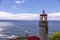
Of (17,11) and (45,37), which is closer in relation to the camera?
(45,37)

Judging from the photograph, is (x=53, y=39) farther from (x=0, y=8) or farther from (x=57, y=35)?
(x=0, y=8)

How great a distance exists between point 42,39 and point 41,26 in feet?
1.05

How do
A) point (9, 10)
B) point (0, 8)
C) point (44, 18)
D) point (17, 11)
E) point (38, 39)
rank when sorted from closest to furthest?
point (38, 39)
point (44, 18)
point (0, 8)
point (9, 10)
point (17, 11)

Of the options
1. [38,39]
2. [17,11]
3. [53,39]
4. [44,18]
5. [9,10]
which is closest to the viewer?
[38,39]

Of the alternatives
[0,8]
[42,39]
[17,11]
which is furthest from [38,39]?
[17,11]

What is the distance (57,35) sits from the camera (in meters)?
4.99

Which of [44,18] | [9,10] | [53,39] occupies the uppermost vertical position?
[9,10]

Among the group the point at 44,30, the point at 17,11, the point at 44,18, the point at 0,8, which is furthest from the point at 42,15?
the point at 17,11

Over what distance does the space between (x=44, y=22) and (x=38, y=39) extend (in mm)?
468

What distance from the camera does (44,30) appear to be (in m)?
4.13

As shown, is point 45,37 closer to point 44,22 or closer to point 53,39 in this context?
point 44,22

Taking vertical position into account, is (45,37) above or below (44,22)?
below

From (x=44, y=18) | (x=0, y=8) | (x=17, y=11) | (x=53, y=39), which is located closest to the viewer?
(x=44, y=18)

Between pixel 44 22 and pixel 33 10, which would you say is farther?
pixel 33 10
